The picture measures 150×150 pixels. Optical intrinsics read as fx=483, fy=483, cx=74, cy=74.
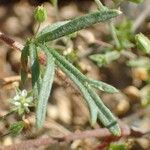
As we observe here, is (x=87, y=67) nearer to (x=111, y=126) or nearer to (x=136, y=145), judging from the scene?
(x=136, y=145)

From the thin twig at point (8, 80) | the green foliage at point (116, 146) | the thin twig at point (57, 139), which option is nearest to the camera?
the thin twig at point (57, 139)

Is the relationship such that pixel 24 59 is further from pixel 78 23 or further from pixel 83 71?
pixel 83 71

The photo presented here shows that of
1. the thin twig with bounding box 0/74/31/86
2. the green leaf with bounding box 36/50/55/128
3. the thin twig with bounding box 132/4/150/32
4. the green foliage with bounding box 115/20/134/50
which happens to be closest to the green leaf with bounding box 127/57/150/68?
the green foliage with bounding box 115/20/134/50

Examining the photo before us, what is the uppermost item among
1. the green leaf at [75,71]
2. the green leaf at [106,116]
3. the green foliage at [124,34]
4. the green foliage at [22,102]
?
the green leaf at [75,71]

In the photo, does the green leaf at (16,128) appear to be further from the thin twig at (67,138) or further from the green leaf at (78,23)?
the green leaf at (78,23)

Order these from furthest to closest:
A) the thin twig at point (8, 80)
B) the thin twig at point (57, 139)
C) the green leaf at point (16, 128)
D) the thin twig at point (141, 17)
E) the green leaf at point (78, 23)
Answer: the thin twig at point (141, 17)
the thin twig at point (8, 80)
the thin twig at point (57, 139)
the green leaf at point (16, 128)
the green leaf at point (78, 23)

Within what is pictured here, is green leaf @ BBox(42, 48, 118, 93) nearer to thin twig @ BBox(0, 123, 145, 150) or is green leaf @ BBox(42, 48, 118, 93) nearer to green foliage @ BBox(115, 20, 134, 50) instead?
thin twig @ BBox(0, 123, 145, 150)

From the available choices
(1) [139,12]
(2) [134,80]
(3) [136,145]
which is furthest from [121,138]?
(1) [139,12]

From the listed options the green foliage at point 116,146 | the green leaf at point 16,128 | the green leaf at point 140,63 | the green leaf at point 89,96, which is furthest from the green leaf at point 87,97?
the green leaf at point 140,63

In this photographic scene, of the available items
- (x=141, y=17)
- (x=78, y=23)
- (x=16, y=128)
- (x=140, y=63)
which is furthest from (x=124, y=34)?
(x=78, y=23)
